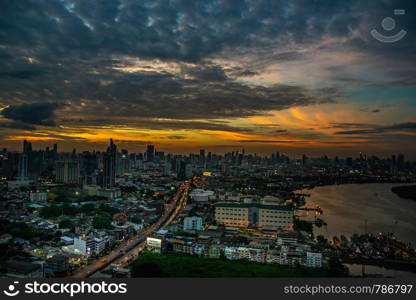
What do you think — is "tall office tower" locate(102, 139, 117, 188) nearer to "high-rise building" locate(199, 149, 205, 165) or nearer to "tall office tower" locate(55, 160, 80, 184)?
"tall office tower" locate(55, 160, 80, 184)

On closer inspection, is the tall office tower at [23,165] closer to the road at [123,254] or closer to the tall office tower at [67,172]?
the tall office tower at [67,172]

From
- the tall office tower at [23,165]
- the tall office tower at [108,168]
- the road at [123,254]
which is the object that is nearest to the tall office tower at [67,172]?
the tall office tower at [23,165]

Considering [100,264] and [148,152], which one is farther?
[148,152]

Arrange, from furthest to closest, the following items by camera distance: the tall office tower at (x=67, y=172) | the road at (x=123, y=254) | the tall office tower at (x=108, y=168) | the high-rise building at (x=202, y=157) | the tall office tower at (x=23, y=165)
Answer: the high-rise building at (x=202, y=157) → the tall office tower at (x=67, y=172) → the tall office tower at (x=23, y=165) → the tall office tower at (x=108, y=168) → the road at (x=123, y=254)

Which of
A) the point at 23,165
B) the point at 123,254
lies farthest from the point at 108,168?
the point at 123,254

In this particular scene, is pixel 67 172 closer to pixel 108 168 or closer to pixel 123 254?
pixel 108 168

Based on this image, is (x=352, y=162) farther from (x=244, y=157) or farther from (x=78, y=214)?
(x=78, y=214)

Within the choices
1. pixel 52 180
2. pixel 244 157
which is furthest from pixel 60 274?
pixel 244 157

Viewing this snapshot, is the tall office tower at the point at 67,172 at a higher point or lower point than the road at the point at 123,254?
higher
